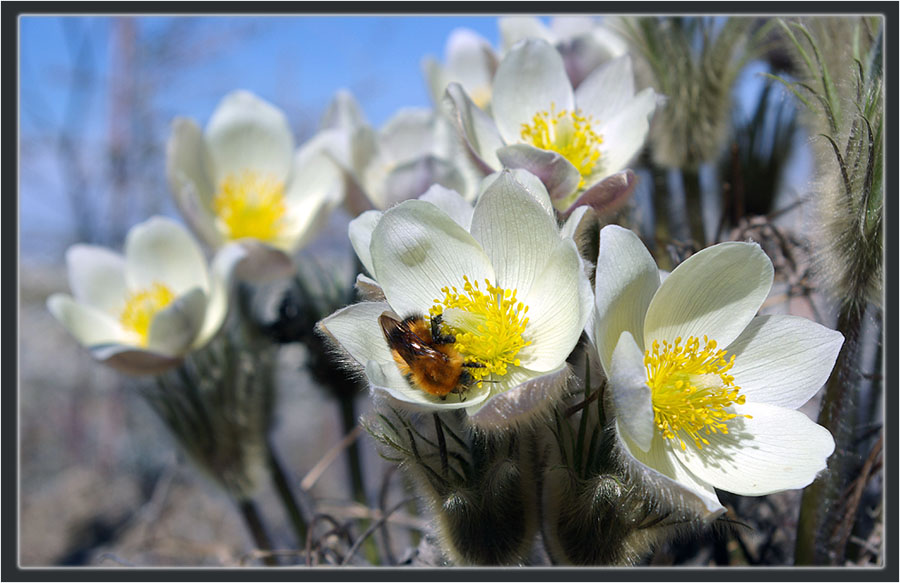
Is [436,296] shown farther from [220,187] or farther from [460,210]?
[220,187]

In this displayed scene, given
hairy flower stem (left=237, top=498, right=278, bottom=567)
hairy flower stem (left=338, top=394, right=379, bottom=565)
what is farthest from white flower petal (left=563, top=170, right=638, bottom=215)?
hairy flower stem (left=237, top=498, right=278, bottom=567)

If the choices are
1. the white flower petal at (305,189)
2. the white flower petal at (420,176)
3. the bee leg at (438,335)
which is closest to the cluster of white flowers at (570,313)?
the bee leg at (438,335)

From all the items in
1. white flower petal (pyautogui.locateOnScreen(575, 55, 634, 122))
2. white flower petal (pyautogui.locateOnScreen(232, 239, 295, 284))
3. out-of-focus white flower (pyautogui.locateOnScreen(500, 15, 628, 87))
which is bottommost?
white flower petal (pyautogui.locateOnScreen(232, 239, 295, 284))

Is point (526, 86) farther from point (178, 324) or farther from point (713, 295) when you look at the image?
point (178, 324)

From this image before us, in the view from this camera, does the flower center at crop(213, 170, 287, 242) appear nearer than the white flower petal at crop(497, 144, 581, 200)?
No

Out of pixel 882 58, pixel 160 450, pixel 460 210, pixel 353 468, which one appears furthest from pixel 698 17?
pixel 160 450

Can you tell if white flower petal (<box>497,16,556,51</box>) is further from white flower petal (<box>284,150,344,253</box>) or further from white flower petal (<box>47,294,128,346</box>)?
white flower petal (<box>47,294,128,346</box>)

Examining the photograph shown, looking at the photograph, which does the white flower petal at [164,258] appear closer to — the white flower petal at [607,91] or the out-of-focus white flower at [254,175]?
the out-of-focus white flower at [254,175]

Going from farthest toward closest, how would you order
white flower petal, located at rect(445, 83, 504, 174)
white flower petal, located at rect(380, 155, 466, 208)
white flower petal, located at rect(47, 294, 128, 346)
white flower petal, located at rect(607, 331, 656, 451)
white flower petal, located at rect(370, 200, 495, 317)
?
white flower petal, located at rect(47, 294, 128, 346)
white flower petal, located at rect(380, 155, 466, 208)
white flower petal, located at rect(445, 83, 504, 174)
white flower petal, located at rect(370, 200, 495, 317)
white flower petal, located at rect(607, 331, 656, 451)
